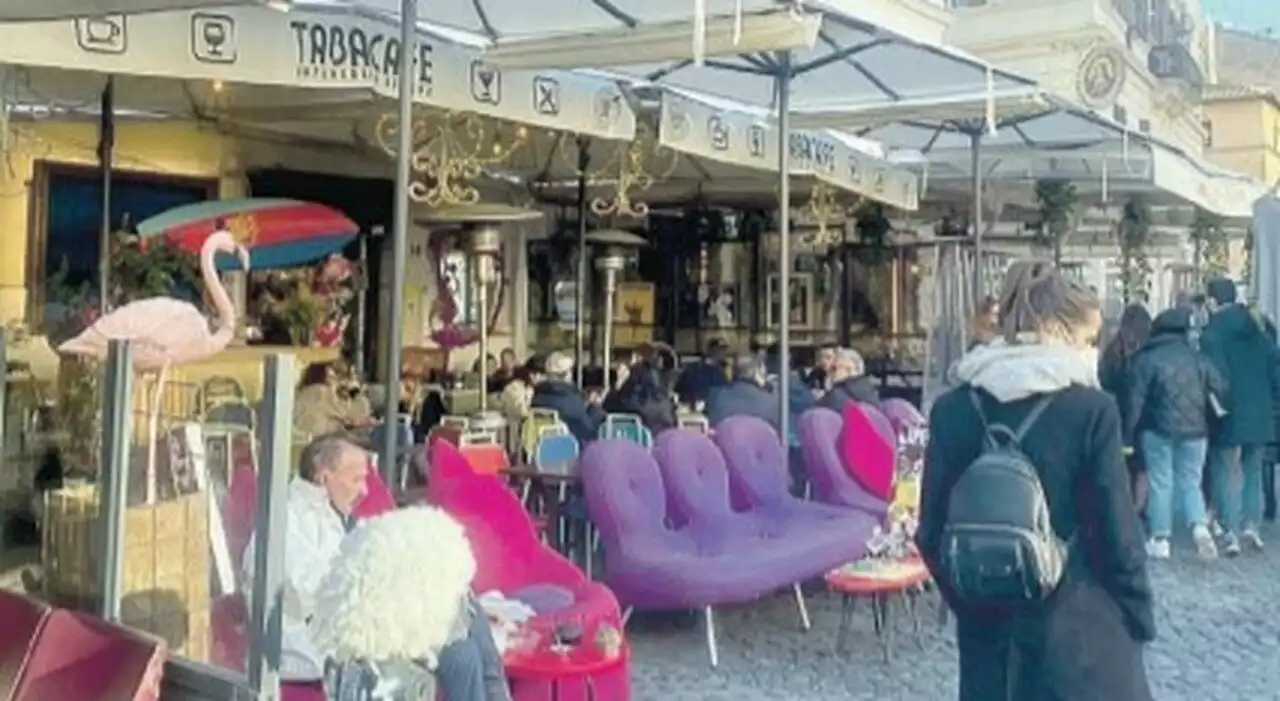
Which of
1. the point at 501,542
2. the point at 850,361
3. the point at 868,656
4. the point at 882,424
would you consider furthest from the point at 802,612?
the point at 850,361

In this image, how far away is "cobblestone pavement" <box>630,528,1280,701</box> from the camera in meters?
5.74

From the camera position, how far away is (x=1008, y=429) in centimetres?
352

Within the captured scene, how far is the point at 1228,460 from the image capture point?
9.12 m

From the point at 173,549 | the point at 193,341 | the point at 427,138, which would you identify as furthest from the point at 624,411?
the point at 173,549

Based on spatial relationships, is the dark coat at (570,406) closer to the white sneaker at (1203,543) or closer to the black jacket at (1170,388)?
the black jacket at (1170,388)

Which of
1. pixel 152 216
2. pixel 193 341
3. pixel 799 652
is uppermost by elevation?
pixel 152 216

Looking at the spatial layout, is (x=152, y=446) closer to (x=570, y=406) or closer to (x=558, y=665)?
(x=558, y=665)

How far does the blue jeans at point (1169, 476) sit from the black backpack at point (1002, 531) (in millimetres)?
5725

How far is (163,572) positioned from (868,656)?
3.51 m

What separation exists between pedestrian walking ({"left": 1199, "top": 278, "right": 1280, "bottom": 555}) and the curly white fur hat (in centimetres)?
709

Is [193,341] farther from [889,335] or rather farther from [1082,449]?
[889,335]

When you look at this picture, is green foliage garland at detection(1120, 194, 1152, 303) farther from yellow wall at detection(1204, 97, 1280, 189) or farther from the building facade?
yellow wall at detection(1204, 97, 1280, 189)

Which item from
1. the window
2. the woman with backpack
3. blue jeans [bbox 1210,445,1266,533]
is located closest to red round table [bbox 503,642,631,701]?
the woman with backpack

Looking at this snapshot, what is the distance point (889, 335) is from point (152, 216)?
913cm
